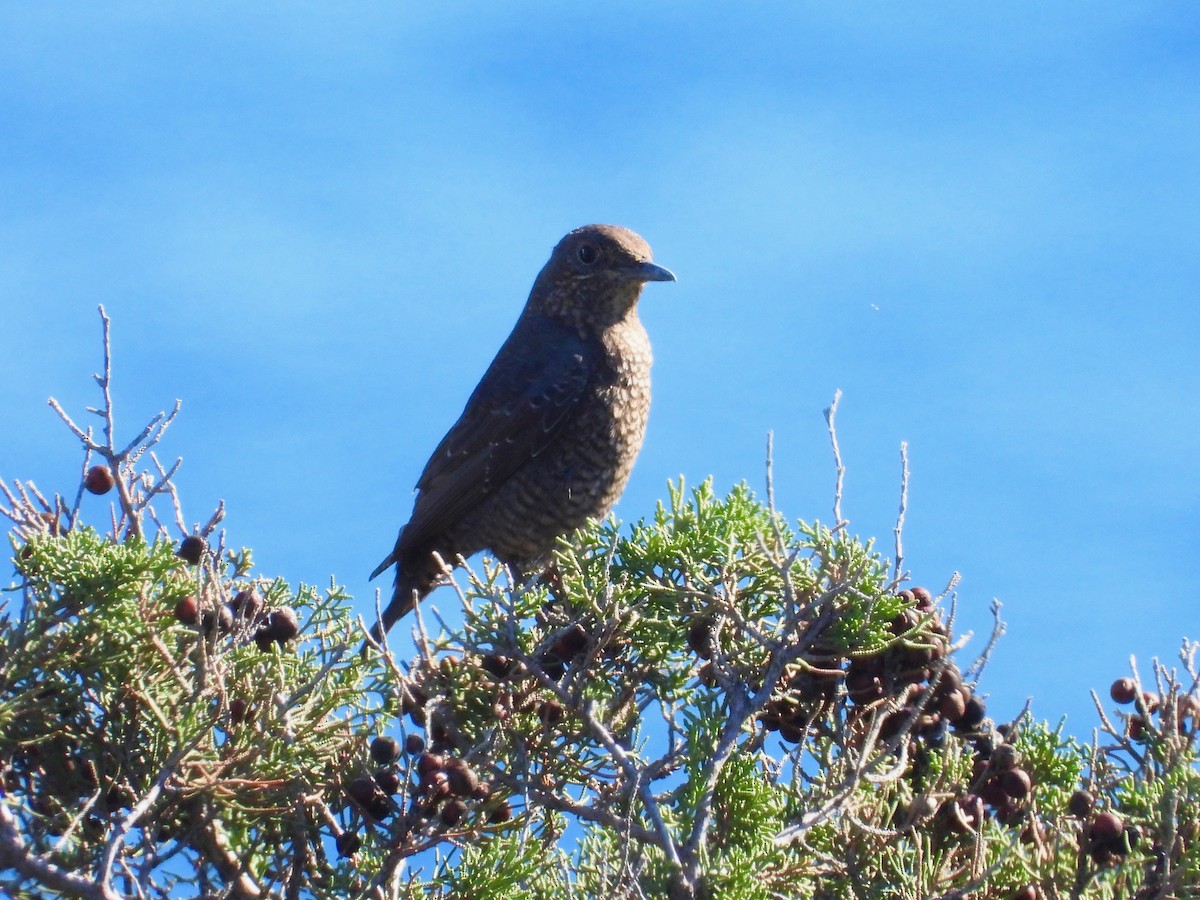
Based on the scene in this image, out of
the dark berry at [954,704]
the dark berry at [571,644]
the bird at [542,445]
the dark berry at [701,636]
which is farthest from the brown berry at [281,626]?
the bird at [542,445]

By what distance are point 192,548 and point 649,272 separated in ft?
9.47

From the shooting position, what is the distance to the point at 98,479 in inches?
Answer: 138

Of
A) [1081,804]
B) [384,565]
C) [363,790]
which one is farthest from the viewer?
[384,565]

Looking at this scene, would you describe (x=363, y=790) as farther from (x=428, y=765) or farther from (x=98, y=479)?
(x=98, y=479)

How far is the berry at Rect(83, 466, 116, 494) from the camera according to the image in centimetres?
351

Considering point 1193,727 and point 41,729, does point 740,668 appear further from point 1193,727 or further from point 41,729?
point 41,729

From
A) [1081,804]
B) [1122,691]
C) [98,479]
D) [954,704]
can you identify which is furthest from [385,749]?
[1122,691]

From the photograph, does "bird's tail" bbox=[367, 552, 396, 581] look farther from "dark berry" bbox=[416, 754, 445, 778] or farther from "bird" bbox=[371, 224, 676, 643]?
"dark berry" bbox=[416, 754, 445, 778]

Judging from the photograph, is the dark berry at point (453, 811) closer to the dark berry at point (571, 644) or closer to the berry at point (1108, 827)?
the dark berry at point (571, 644)

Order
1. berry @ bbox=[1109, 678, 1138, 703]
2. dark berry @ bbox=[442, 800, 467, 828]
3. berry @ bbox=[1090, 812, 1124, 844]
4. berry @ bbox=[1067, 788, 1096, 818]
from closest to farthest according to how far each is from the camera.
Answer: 1. berry @ bbox=[1090, 812, 1124, 844]
2. berry @ bbox=[1067, 788, 1096, 818]
3. dark berry @ bbox=[442, 800, 467, 828]
4. berry @ bbox=[1109, 678, 1138, 703]

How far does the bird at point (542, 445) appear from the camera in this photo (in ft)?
17.7

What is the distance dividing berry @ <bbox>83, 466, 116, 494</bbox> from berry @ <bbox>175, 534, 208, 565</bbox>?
348 millimetres

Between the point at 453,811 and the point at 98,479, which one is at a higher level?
the point at 98,479

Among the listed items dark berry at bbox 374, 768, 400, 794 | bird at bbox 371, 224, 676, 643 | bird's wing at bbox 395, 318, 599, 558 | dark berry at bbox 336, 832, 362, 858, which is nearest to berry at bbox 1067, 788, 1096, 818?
dark berry at bbox 374, 768, 400, 794
